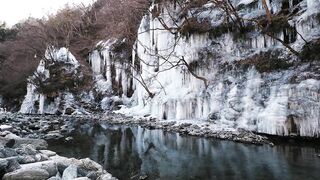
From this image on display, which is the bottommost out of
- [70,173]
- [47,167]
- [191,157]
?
[191,157]

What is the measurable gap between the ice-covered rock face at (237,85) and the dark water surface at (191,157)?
2030 mm

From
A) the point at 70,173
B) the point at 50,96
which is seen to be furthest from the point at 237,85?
the point at 50,96

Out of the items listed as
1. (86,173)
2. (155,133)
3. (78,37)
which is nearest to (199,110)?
(155,133)

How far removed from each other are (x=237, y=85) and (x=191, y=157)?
294 inches

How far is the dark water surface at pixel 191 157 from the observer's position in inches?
354

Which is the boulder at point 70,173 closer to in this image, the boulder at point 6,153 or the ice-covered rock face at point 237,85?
the boulder at point 6,153

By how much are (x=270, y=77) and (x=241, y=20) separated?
4.92 metres

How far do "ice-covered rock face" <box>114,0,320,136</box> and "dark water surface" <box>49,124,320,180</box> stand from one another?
203 centimetres

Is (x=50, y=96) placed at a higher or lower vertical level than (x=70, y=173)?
higher

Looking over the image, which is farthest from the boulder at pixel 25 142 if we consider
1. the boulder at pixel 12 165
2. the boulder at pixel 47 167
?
the boulder at pixel 47 167

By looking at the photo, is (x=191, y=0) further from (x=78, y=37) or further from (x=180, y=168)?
(x=78, y=37)

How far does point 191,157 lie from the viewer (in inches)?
445

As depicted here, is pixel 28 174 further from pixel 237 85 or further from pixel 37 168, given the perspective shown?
pixel 237 85

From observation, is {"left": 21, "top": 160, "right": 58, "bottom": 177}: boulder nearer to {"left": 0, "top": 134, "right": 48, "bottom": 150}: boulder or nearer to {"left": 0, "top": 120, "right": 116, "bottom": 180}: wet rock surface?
{"left": 0, "top": 120, "right": 116, "bottom": 180}: wet rock surface
